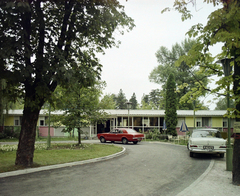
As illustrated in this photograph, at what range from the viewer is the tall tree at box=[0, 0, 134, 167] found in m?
7.67

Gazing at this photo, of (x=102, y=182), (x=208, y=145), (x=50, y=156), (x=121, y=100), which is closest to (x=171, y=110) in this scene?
(x=208, y=145)

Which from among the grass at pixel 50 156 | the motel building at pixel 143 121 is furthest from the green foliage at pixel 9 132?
the grass at pixel 50 156

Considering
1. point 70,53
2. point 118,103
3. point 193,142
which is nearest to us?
point 70,53

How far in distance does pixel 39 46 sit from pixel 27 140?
400 centimetres

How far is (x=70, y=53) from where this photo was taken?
1017cm

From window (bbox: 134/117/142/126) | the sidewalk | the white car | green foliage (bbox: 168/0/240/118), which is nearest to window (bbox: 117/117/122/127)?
window (bbox: 134/117/142/126)

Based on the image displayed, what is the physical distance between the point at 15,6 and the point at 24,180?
584 centimetres

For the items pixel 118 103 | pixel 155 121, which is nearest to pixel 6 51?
pixel 155 121

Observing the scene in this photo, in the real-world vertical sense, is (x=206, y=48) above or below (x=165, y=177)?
above

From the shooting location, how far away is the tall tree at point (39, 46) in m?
7.67

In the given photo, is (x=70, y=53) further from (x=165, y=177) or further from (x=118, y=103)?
(x=118, y=103)

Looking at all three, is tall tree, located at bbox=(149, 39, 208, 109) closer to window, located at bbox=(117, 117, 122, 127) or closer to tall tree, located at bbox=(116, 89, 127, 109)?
window, located at bbox=(117, 117, 122, 127)

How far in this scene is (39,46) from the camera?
368 inches

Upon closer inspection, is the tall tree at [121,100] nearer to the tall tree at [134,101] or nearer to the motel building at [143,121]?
the tall tree at [134,101]
